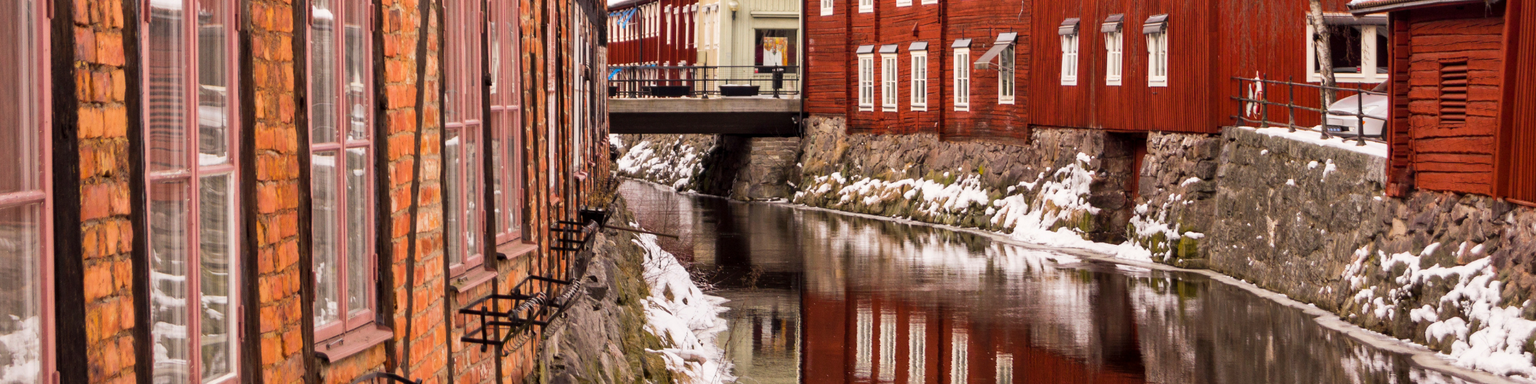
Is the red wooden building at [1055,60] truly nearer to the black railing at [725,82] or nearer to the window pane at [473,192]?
the black railing at [725,82]

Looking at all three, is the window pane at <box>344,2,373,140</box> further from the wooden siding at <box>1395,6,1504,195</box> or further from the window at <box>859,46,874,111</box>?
the window at <box>859,46,874,111</box>

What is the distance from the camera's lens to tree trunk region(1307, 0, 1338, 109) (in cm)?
1892

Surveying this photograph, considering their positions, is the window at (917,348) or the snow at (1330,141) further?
the snow at (1330,141)

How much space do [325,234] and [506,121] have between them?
10.2 ft

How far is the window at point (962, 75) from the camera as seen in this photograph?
30.9 metres

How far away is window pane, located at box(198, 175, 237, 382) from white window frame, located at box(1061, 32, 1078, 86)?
915 inches

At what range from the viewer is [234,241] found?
4.10 metres

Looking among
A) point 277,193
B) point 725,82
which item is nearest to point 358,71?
point 277,193

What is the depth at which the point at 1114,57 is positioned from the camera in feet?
81.0

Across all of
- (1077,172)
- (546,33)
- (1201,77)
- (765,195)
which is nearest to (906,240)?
(1077,172)

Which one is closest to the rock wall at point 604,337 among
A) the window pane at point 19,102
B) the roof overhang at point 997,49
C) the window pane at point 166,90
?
the window pane at point 166,90

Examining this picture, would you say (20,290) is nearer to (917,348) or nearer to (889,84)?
(917,348)

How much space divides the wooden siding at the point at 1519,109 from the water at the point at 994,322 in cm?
170

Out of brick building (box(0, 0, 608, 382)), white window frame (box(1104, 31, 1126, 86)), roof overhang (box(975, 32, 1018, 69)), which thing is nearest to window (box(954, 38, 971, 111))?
roof overhang (box(975, 32, 1018, 69))
